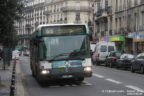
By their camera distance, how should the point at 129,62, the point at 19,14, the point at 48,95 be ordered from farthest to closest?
the point at 129,62 < the point at 19,14 < the point at 48,95

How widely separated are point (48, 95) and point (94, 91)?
190cm

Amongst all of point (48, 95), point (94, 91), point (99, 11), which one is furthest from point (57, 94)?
point (99, 11)

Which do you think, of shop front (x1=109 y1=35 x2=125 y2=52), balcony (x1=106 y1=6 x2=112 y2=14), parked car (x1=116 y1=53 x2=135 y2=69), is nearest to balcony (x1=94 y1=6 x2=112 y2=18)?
balcony (x1=106 y1=6 x2=112 y2=14)

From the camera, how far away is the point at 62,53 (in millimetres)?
16734

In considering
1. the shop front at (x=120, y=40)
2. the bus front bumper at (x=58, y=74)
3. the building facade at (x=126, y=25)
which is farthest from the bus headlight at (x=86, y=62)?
the shop front at (x=120, y=40)

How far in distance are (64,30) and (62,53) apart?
3.70 feet

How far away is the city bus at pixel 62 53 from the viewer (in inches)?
655

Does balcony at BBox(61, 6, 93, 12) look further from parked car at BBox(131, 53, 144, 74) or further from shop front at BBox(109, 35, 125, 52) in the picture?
parked car at BBox(131, 53, 144, 74)

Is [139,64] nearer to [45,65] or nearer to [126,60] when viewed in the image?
[126,60]

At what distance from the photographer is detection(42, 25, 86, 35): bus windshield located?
56.0 ft

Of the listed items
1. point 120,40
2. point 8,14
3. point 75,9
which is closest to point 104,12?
point 120,40

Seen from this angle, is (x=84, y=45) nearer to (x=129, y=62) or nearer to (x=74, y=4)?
(x=129, y=62)

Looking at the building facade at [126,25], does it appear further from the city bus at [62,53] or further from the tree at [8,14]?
the tree at [8,14]

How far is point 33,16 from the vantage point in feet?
432
